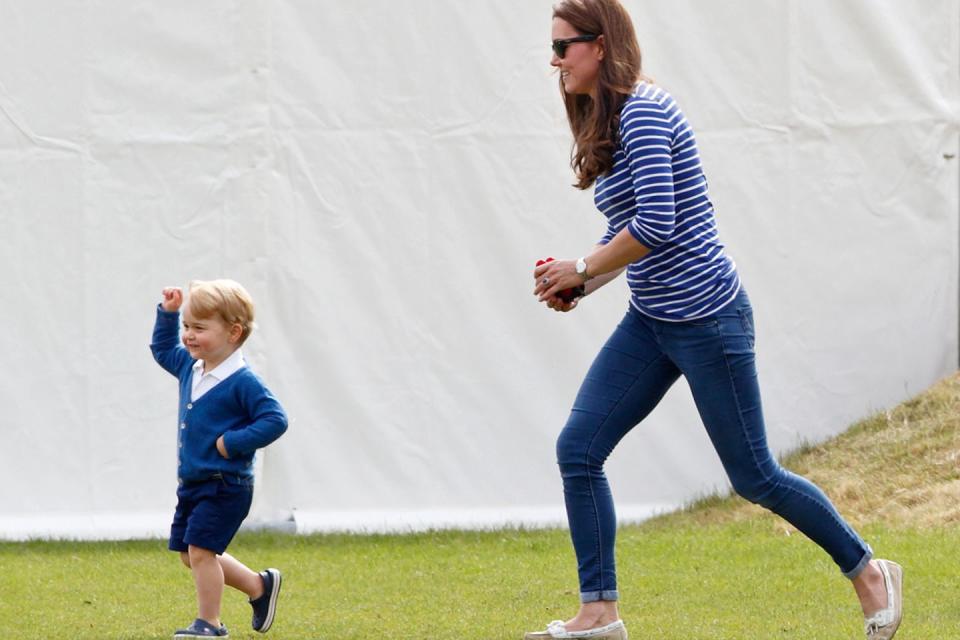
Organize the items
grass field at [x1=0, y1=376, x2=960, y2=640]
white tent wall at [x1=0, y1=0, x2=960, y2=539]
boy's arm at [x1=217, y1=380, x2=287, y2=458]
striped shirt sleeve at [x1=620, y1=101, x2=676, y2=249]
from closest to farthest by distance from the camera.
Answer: striped shirt sleeve at [x1=620, y1=101, x2=676, y2=249], boy's arm at [x1=217, y1=380, x2=287, y2=458], grass field at [x1=0, y1=376, x2=960, y2=640], white tent wall at [x1=0, y1=0, x2=960, y2=539]

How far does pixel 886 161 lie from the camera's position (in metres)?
7.26

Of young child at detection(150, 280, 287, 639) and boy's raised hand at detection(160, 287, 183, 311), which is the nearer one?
young child at detection(150, 280, 287, 639)

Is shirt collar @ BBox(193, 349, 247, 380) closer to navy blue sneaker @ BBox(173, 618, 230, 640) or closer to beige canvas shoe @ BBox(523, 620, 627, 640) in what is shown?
navy blue sneaker @ BBox(173, 618, 230, 640)

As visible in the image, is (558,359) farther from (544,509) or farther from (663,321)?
(663,321)

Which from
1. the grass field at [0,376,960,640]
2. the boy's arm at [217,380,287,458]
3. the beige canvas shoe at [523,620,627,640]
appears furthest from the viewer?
the grass field at [0,376,960,640]

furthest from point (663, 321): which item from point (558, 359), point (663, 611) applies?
point (558, 359)

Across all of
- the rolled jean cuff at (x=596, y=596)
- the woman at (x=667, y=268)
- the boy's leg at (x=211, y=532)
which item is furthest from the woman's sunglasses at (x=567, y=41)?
the boy's leg at (x=211, y=532)

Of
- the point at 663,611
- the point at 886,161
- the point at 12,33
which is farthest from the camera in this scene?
the point at 886,161

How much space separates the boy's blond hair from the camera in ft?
14.4

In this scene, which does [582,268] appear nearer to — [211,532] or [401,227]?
[211,532]

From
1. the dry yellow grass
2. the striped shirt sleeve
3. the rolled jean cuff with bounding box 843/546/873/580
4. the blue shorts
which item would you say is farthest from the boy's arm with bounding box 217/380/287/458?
the dry yellow grass

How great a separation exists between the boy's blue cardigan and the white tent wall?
2467 millimetres

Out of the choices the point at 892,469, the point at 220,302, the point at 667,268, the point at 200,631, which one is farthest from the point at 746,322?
the point at 892,469

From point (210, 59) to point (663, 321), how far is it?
345cm
